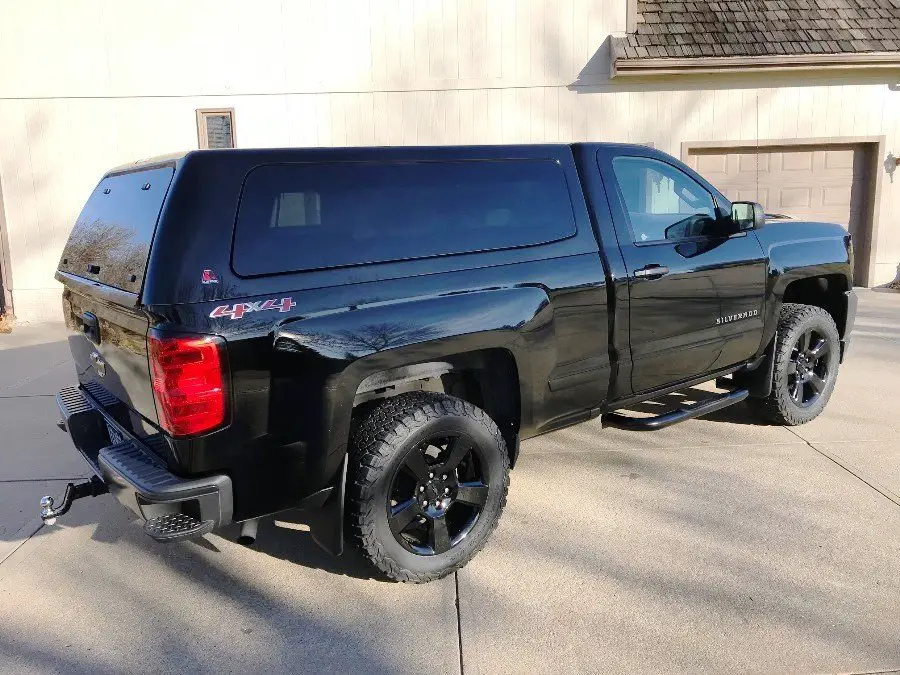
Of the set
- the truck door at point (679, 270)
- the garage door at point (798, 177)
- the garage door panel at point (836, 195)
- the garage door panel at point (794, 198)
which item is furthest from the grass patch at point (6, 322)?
the garage door panel at point (836, 195)

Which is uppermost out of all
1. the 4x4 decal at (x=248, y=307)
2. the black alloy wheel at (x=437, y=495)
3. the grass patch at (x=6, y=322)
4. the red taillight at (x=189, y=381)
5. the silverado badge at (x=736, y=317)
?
the 4x4 decal at (x=248, y=307)

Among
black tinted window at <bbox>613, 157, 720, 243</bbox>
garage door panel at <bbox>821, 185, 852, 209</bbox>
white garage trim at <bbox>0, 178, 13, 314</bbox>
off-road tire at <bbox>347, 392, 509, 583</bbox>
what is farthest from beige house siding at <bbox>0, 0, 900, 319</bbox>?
off-road tire at <bbox>347, 392, 509, 583</bbox>

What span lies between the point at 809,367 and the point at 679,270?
1707 millimetres

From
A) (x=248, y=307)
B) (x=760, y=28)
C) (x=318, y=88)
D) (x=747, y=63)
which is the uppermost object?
(x=760, y=28)

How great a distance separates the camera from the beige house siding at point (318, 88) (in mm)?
9633

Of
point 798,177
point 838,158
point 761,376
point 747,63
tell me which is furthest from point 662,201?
point 838,158

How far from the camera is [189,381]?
2.50m

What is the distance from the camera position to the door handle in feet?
12.4

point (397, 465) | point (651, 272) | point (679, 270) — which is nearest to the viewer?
point (397, 465)

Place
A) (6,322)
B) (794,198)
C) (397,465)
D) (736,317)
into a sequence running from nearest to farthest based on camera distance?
(397,465), (736,317), (6,322), (794,198)

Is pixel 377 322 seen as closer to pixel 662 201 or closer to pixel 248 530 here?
pixel 248 530

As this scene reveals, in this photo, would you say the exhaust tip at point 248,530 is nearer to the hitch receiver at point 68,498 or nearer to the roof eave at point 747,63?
the hitch receiver at point 68,498

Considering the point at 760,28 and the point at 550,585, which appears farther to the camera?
the point at 760,28

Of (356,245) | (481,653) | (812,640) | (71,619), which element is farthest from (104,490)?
(812,640)
